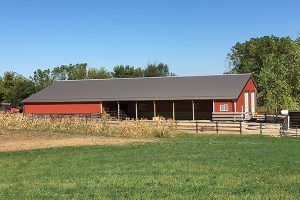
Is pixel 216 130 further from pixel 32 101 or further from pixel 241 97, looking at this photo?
pixel 32 101

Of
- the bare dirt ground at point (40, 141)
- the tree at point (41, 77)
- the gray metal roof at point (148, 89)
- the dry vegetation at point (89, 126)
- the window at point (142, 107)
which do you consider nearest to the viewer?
the bare dirt ground at point (40, 141)

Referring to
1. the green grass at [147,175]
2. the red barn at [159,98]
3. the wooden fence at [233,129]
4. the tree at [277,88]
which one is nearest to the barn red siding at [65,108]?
the red barn at [159,98]

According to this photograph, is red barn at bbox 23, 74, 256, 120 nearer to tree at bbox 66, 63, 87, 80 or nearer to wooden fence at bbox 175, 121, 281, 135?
wooden fence at bbox 175, 121, 281, 135

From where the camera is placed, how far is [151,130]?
2803cm

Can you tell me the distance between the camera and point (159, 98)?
4697cm

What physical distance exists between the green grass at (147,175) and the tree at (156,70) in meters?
70.5

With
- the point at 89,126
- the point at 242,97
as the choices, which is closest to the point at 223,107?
the point at 242,97

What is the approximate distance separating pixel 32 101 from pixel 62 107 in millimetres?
3827

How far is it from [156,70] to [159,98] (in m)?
45.1

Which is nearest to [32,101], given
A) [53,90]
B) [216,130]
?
[53,90]

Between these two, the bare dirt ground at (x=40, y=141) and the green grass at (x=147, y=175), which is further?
the bare dirt ground at (x=40, y=141)

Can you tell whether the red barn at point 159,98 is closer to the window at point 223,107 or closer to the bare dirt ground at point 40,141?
the window at point 223,107

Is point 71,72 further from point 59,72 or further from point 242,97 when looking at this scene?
point 242,97

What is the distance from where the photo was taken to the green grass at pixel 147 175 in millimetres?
9133
